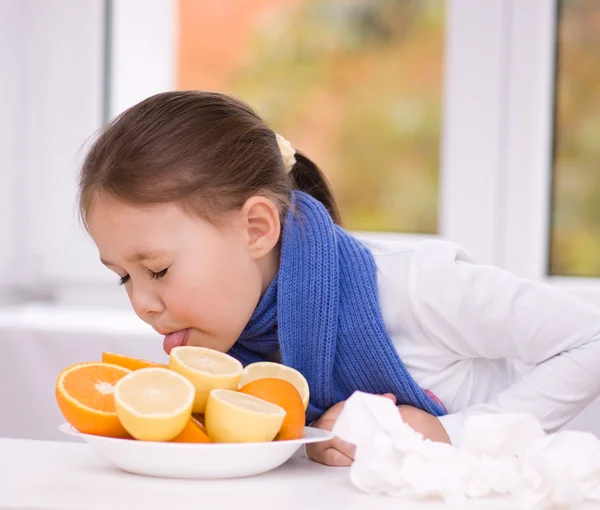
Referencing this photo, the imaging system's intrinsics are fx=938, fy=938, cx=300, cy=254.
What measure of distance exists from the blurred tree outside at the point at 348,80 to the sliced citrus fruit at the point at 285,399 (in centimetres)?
107

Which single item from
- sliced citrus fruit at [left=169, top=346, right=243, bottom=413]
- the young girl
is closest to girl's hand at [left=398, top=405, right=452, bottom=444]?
the young girl

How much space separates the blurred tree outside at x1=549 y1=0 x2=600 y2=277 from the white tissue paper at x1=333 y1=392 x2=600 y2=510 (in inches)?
42.5

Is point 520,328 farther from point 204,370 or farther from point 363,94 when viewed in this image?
point 363,94

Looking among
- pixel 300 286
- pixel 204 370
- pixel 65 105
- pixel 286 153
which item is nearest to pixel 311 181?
pixel 286 153

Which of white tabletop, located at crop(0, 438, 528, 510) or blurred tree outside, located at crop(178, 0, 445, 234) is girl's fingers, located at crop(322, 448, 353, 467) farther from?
blurred tree outside, located at crop(178, 0, 445, 234)

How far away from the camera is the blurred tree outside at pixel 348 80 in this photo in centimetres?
187

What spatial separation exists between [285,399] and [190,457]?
12 cm

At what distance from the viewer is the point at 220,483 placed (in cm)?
79

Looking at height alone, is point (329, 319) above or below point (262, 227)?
below

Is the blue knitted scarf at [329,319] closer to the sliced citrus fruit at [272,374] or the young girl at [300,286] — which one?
the young girl at [300,286]

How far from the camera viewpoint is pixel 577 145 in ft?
5.82

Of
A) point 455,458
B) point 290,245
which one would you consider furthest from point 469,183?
point 455,458

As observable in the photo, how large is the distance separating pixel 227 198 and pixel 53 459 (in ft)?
1.23

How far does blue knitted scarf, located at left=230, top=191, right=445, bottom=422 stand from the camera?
110 centimetres
